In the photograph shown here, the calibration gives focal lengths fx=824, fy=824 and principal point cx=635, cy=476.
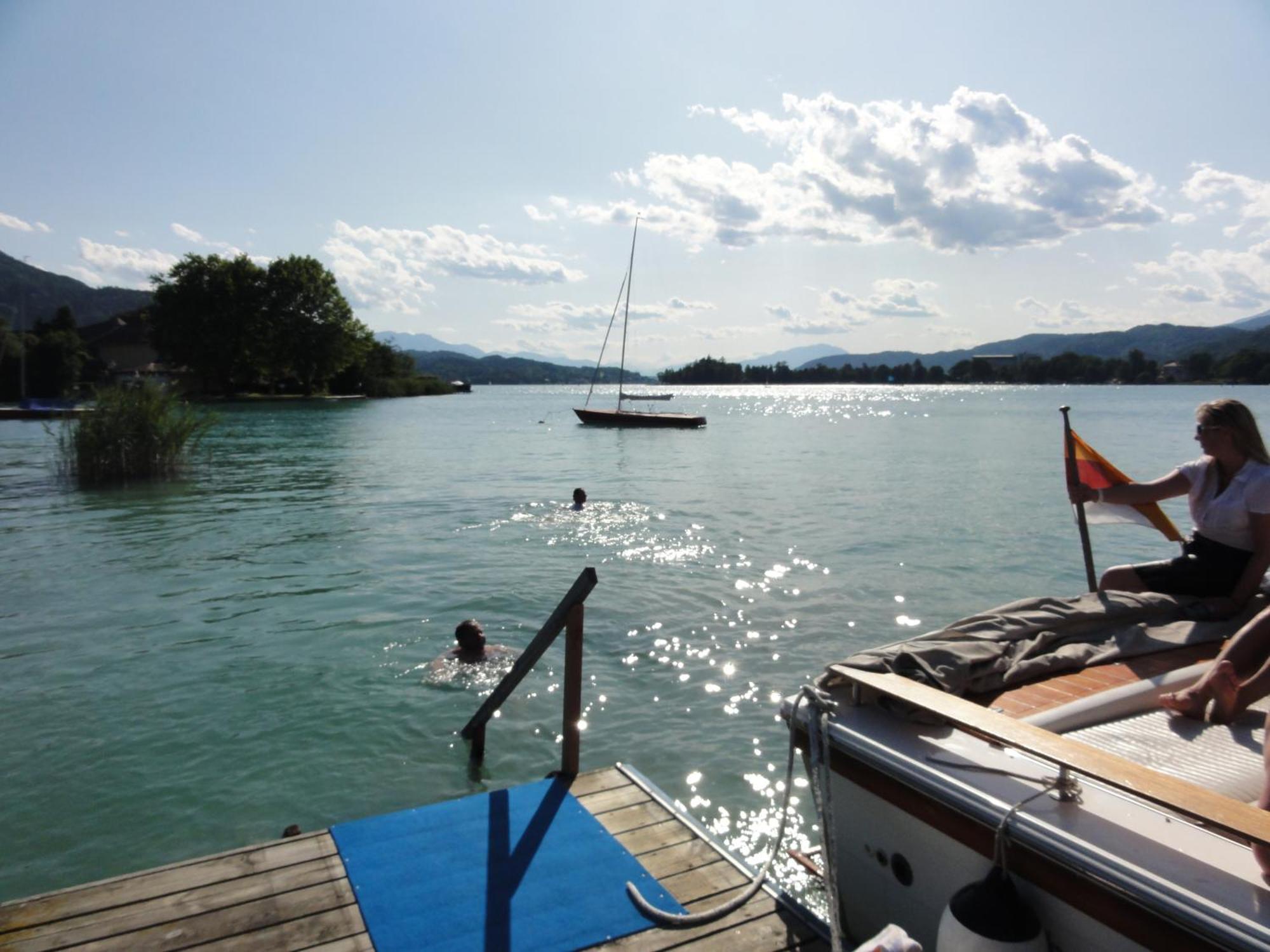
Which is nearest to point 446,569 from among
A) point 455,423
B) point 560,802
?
point 560,802

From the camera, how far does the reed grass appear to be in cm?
2266

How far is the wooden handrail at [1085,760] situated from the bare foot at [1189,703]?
990 millimetres

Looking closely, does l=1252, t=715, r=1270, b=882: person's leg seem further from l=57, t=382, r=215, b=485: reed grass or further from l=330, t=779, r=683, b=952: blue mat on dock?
l=57, t=382, r=215, b=485: reed grass

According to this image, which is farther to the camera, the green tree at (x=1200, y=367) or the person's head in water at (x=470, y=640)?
the green tree at (x=1200, y=367)

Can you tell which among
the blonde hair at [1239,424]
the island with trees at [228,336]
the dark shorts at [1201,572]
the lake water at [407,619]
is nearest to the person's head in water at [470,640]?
the lake water at [407,619]

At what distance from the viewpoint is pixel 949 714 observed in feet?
10.2

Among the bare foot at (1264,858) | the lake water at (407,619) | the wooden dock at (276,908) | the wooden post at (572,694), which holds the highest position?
the bare foot at (1264,858)

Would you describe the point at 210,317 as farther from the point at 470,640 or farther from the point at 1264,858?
the point at 1264,858

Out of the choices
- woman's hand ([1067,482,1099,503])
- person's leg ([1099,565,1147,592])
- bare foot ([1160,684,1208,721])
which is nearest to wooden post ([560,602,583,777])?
bare foot ([1160,684,1208,721])

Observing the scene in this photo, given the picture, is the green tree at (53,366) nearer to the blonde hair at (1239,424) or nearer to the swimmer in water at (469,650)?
the swimmer in water at (469,650)

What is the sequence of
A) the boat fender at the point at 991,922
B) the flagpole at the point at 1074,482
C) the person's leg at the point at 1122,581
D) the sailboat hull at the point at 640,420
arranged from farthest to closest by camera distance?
the sailboat hull at the point at 640,420 → the flagpole at the point at 1074,482 → the person's leg at the point at 1122,581 → the boat fender at the point at 991,922

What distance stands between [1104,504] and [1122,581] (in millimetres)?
1342

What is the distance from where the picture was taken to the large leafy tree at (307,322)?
80.7 m

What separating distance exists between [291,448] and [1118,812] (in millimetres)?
37164
